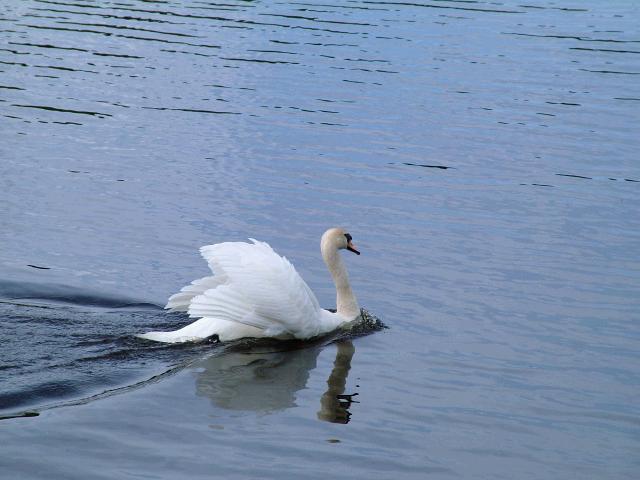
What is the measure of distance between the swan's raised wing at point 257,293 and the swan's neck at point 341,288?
2.09 feet

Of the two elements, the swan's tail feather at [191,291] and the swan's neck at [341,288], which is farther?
the swan's neck at [341,288]

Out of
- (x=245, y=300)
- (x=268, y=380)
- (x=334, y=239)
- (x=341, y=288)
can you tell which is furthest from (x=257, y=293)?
(x=334, y=239)

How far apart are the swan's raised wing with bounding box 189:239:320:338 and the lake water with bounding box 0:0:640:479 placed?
29cm

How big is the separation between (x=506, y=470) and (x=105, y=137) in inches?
413


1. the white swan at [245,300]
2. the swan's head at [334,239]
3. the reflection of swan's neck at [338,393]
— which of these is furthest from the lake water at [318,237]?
the swan's head at [334,239]

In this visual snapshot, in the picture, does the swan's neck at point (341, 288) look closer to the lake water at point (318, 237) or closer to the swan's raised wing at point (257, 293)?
the lake water at point (318, 237)

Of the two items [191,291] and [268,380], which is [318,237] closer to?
[191,291]

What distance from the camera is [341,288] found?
1116 centimetres

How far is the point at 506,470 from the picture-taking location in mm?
7941

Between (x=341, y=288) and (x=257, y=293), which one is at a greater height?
(x=341, y=288)

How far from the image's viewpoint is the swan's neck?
1093 cm

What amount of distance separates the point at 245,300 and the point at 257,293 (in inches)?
4.6

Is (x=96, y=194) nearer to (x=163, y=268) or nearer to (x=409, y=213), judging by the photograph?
(x=163, y=268)

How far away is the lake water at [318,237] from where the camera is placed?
8.23 metres
